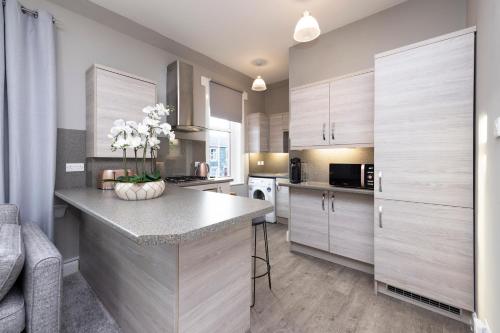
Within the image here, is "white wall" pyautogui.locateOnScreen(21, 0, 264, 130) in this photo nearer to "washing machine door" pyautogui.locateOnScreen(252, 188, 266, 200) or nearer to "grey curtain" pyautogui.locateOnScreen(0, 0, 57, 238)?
"grey curtain" pyautogui.locateOnScreen(0, 0, 57, 238)

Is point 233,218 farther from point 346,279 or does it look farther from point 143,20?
point 143,20

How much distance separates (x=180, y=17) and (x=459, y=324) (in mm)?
3968

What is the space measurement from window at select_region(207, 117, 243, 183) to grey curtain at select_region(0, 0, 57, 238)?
2.24 m

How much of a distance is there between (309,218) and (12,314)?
8.23 feet

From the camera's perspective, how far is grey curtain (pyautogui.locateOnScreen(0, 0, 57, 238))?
189 centimetres

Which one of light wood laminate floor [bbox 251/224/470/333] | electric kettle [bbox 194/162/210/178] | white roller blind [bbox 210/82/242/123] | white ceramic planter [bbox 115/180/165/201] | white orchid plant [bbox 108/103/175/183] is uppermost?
white roller blind [bbox 210/82/242/123]

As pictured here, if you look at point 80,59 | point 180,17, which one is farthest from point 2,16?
point 180,17

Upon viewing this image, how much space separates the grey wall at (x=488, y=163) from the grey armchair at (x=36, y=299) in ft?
6.94

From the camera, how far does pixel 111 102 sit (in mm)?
2330

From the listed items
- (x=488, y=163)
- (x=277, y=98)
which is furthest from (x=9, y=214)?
(x=277, y=98)

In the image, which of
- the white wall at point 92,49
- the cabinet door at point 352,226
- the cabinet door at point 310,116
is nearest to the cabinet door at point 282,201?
the cabinet door at point 310,116

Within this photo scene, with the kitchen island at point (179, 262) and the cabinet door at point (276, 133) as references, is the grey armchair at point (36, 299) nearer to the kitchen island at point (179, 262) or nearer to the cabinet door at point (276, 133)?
the kitchen island at point (179, 262)

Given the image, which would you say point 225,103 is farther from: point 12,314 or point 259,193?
point 12,314

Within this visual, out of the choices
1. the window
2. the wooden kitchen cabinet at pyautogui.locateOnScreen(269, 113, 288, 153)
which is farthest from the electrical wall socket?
the wooden kitchen cabinet at pyautogui.locateOnScreen(269, 113, 288, 153)
